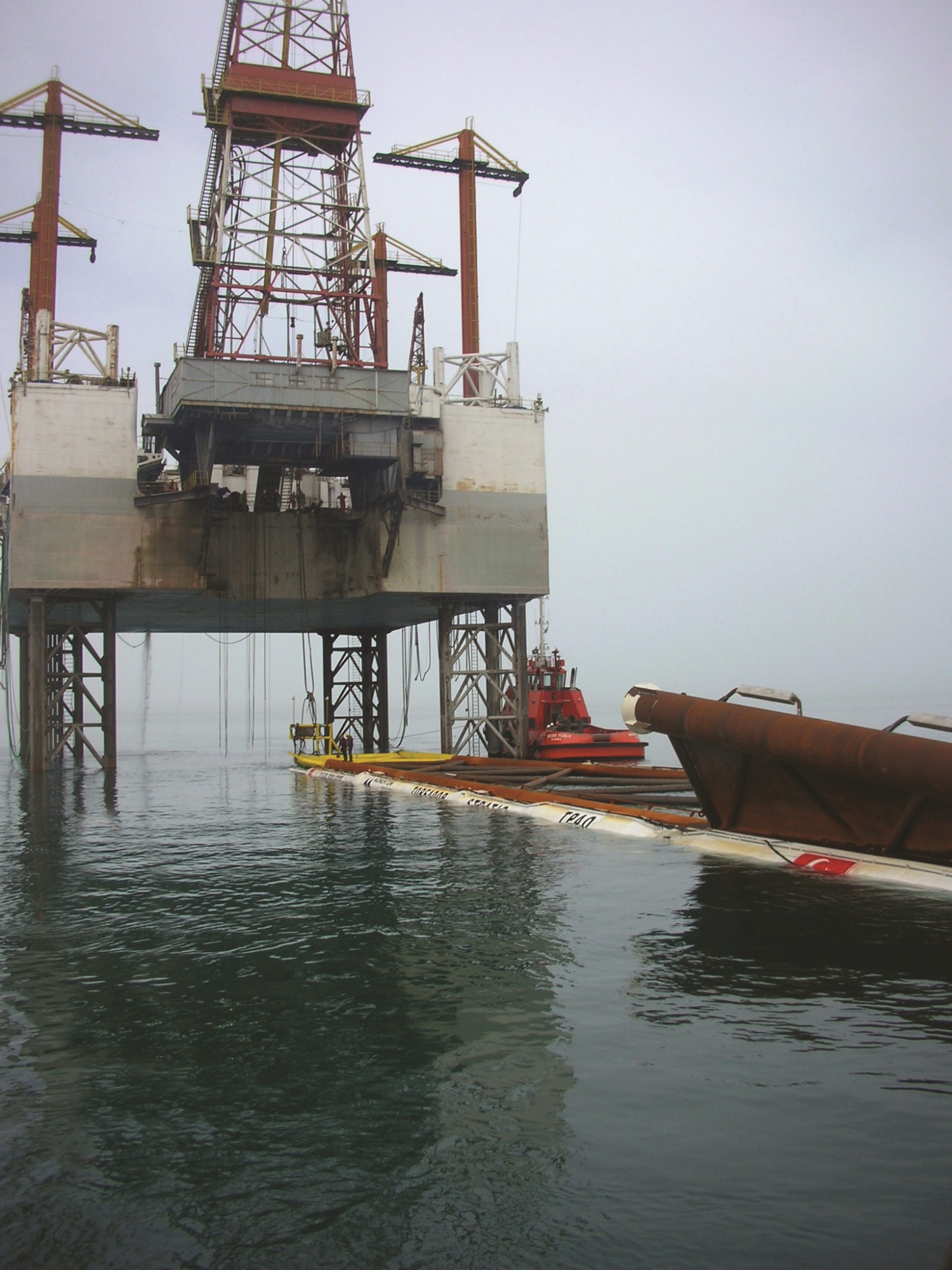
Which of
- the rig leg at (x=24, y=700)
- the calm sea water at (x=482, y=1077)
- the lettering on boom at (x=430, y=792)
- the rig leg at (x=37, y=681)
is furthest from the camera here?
the rig leg at (x=24, y=700)

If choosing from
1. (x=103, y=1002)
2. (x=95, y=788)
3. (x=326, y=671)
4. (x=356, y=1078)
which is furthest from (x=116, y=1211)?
(x=326, y=671)

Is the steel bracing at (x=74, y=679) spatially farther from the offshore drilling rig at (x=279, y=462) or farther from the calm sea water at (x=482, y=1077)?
the calm sea water at (x=482, y=1077)

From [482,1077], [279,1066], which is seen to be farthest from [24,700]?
[482,1077]

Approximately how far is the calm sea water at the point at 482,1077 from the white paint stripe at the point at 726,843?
0.87 meters

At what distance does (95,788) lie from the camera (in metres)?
43.0

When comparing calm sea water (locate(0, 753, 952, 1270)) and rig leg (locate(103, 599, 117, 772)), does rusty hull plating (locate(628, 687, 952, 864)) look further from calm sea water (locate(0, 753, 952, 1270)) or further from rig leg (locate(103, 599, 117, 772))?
rig leg (locate(103, 599, 117, 772))

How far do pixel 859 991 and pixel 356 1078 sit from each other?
5.44 metres

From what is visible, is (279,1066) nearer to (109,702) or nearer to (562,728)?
(109,702)

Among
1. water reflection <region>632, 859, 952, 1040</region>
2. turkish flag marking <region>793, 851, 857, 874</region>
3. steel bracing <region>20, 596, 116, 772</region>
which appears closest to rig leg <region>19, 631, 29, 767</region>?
steel bracing <region>20, 596, 116, 772</region>

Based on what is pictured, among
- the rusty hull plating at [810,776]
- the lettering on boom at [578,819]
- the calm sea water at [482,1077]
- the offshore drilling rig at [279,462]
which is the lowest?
the calm sea water at [482,1077]

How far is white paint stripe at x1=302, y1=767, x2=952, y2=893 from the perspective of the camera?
55.5 ft

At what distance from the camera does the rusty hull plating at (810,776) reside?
1653cm

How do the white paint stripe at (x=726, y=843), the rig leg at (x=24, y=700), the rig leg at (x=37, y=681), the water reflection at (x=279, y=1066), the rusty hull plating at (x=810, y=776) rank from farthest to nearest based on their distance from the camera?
the rig leg at (x=24, y=700), the rig leg at (x=37, y=681), the white paint stripe at (x=726, y=843), the rusty hull plating at (x=810, y=776), the water reflection at (x=279, y=1066)

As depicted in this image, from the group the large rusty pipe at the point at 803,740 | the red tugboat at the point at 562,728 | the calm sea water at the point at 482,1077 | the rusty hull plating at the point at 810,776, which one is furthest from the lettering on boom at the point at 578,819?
the red tugboat at the point at 562,728
